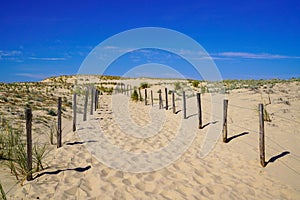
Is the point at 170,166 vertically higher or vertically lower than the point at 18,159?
lower

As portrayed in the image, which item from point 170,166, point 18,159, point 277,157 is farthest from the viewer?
point 277,157

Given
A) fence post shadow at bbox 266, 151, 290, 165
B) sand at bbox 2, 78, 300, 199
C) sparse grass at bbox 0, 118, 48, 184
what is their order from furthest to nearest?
fence post shadow at bbox 266, 151, 290, 165 < sparse grass at bbox 0, 118, 48, 184 < sand at bbox 2, 78, 300, 199

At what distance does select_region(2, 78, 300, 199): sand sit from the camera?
5250 millimetres

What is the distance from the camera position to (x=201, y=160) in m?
7.45

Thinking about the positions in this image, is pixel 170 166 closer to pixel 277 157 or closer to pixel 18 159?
pixel 277 157

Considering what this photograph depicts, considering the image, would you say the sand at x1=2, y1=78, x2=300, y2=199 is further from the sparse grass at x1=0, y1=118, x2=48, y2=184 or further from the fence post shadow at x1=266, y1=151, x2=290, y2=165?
the sparse grass at x1=0, y1=118, x2=48, y2=184

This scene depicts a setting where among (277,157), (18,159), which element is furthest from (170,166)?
(18,159)

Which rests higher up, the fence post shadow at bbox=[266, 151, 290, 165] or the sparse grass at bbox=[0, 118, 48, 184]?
the sparse grass at bbox=[0, 118, 48, 184]

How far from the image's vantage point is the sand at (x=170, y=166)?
525cm

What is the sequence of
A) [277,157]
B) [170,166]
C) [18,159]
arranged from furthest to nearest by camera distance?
[277,157] → [170,166] → [18,159]

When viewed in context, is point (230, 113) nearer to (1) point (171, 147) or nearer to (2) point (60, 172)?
(1) point (171, 147)

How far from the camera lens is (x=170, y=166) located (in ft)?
22.3

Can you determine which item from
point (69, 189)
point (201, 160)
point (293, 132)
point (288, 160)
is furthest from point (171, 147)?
point (293, 132)

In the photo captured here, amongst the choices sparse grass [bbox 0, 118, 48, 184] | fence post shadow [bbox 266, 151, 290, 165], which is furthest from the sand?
sparse grass [bbox 0, 118, 48, 184]
